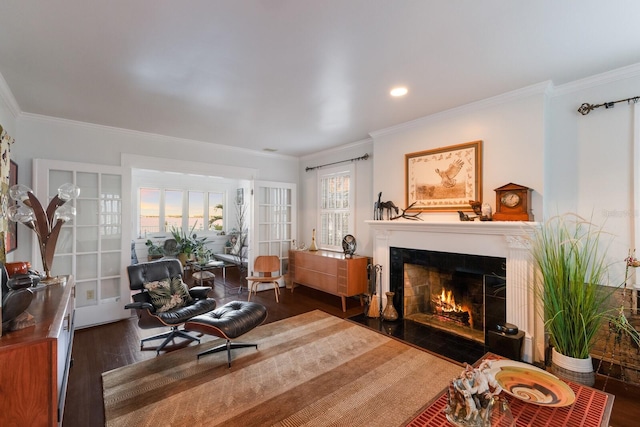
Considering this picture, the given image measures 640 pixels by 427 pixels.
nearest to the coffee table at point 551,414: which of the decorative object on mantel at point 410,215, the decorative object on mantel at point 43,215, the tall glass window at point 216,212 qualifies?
the decorative object on mantel at point 410,215

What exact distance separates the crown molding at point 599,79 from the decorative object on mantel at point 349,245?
2.98 meters

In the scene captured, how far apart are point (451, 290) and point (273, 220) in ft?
10.6

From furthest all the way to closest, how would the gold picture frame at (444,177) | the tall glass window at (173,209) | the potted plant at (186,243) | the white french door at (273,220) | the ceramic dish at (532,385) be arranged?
the tall glass window at (173,209) < the potted plant at (186,243) < the white french door at (273,220) < the gold picture frame at (444,177) < the ceramic dish at (532,385)

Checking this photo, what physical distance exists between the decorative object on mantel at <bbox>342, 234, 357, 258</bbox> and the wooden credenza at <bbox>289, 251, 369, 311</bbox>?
107 mm

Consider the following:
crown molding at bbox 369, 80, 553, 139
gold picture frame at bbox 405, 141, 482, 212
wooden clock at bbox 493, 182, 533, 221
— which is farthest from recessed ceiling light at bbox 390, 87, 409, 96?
wooden clock at bbox 493, 182, 533, 221

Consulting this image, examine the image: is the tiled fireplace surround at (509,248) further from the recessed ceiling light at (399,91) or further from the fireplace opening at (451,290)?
the recessed ceiling light at (399,91)

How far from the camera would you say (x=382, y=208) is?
3979 mm

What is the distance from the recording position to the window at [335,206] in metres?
4.93

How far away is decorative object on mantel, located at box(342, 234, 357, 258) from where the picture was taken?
462 cm

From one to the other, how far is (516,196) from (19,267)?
14.0 feet

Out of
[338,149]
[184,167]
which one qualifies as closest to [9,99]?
[184,167]

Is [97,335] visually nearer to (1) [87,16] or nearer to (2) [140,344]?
(2) [140,344]

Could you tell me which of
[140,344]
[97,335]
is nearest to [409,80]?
[140,344]

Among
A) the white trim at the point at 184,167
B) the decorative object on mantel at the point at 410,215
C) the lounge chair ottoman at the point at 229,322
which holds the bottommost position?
the lounge chair ottoman at the point at 229,322
